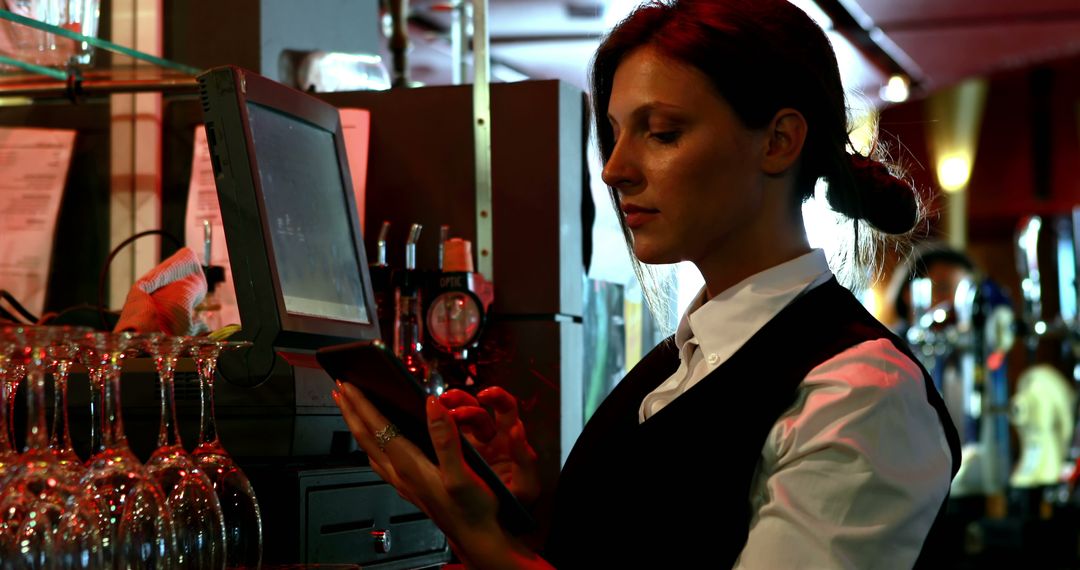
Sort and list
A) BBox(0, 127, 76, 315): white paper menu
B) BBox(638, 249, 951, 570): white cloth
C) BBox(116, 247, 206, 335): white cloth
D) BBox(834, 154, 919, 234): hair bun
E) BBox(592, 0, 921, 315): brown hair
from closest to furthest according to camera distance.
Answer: BBox(638, 249, 951, 570): white cloth
BBox(592, 0, 921, 315): brown hair
BBox(834, 154, 919, 234): hair bun
BBox(116, 247, 206, 335): white cloth
BBox(0, 127, 76, 315): white paper menu

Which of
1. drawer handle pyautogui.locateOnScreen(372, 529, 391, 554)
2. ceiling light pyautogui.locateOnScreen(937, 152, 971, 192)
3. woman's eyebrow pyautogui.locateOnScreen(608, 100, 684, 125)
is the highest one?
ceiling light pyautogui.locateOnScreen(937, 152, 971, 192)

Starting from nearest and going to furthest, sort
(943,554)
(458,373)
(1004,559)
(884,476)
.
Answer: (884,476) → (943,554) → (458,373) → (1004,559)

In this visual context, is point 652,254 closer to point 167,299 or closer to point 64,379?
point 64,379

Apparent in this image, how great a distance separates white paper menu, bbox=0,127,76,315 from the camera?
2463 mm

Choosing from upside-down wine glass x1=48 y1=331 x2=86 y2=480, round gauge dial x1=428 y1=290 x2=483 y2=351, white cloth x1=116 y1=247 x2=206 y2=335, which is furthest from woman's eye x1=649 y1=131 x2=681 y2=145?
round gauge dial x1=428 y1=290 x2=483 y2=351

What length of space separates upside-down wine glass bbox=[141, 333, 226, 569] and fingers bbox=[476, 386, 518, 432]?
1.09 ft

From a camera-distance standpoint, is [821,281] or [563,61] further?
[563,61]

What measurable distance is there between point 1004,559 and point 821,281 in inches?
179

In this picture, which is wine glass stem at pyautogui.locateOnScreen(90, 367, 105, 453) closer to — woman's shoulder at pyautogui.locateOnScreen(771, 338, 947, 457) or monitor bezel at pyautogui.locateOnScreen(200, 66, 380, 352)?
monitor bezel at pyautogui.locateOnScreen(200, 66, 380, 352)

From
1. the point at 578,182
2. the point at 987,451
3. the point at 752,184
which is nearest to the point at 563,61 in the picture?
the point at 987,451

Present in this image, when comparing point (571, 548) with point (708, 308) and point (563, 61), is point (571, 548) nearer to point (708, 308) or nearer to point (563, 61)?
point (708, 308)

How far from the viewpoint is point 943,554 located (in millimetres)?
1344

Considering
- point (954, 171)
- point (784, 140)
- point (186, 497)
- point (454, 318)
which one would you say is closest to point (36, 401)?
point (186, 497)

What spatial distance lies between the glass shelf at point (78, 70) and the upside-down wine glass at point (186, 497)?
1.01 meters
